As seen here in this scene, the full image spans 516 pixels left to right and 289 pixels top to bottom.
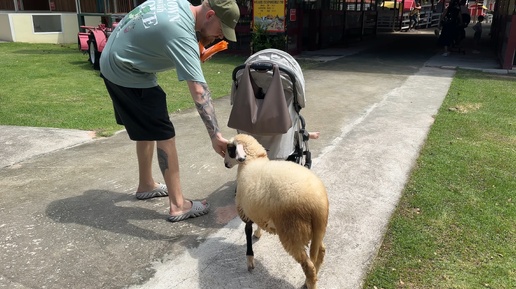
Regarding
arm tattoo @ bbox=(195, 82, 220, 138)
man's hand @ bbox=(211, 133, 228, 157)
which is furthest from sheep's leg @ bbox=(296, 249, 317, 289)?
arm tattoo @ bbox=(195, 82, 220, 138)

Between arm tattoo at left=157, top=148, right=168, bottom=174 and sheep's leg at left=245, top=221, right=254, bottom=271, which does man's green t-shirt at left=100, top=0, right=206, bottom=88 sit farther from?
sheep's leg at left=245, top=221, right=254, bottom=271

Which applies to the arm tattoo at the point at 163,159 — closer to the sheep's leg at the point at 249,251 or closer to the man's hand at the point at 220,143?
the man's hand at the point at 220,143

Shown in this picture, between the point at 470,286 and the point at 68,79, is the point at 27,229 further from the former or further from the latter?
the point at 68,79

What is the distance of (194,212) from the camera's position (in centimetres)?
358

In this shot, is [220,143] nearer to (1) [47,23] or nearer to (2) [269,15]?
(2) [269,15]

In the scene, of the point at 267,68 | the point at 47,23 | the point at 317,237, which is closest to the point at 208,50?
the point at 267,68

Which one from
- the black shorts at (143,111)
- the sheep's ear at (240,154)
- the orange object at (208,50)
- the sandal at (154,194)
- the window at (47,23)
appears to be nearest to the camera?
the sheep's ear at (240,154)

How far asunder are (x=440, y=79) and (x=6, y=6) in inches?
797

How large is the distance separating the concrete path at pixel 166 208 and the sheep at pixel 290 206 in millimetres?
412

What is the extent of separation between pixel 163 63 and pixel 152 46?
0.18 m

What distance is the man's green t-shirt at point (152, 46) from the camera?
2.89 metres

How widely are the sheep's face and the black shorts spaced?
699 mm

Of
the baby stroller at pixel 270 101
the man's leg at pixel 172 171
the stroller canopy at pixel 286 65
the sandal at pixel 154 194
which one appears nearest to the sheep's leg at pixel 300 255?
the baby stroller at pixel 270 101

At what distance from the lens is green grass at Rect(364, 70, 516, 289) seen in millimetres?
2861
